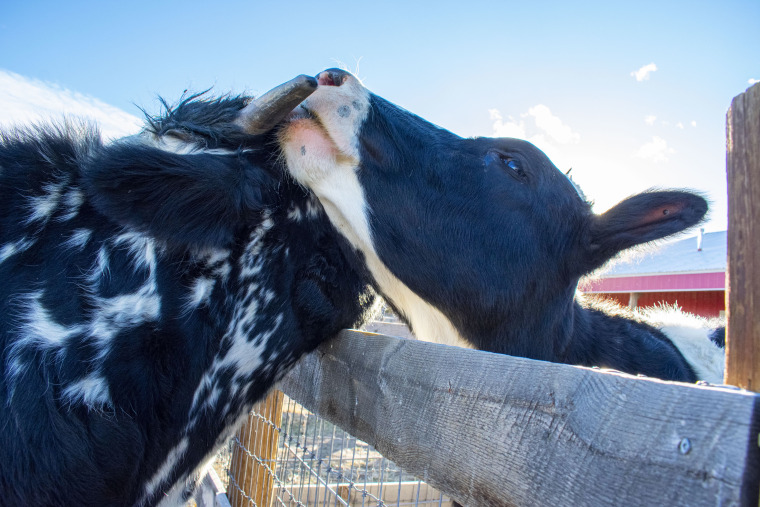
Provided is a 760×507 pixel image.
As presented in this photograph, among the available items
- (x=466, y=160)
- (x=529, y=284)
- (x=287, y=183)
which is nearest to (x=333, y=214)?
(x=287, y=183)

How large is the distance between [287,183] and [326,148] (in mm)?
186

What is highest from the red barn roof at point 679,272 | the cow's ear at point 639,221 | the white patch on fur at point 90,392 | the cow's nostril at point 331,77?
the red barn roof at point 679,272

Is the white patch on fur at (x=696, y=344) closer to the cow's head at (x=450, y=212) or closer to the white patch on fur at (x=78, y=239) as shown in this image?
the cow's head at (x=450, y=212)

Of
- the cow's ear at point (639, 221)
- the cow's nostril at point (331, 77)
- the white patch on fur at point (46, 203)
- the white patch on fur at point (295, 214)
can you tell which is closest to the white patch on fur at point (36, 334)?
the white patch on fur at point (46, 203)

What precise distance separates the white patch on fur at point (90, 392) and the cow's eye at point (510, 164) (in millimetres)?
1524

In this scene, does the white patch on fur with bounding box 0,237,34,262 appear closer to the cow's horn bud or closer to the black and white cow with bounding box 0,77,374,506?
the black and white cow with bounding box 0,77,374,506

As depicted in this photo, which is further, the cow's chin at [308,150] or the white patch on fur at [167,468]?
the cow's chin at [308,150]

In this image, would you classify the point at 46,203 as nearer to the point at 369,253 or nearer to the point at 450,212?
the point at 369,253

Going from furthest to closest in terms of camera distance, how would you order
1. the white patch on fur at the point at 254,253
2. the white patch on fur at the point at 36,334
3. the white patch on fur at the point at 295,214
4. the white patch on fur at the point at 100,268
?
1. the white patch on fur at the point at 295,214
2. the white patch on fur at the point at 254,253
3. the white patch on fur at the point at 100,268
4. the white patch on fur at the point at 36,334

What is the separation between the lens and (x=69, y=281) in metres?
1.40

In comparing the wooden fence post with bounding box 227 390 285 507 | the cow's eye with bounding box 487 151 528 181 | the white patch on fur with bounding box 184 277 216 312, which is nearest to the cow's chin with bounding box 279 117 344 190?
the white patch on fur with bounding box 184 277 216 312

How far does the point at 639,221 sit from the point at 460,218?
0.75 metres

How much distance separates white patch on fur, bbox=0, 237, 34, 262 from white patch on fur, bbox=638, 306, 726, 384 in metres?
2.92

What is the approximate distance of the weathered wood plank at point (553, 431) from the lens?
0.62 m
